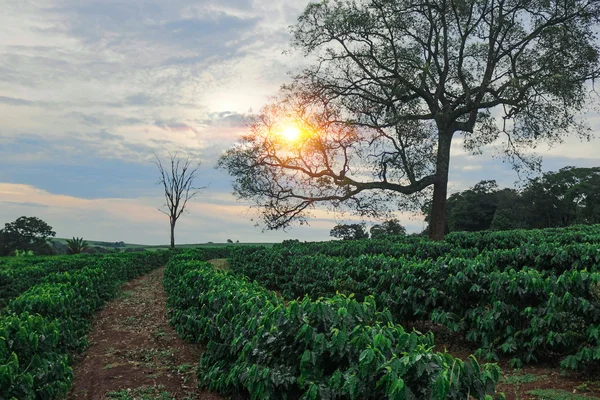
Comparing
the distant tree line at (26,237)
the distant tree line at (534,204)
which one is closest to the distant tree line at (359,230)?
the distant tree line at (534,204)

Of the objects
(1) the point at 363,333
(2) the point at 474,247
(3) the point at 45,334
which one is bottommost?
(3) the point at 45,334

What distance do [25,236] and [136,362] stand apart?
54.0 m

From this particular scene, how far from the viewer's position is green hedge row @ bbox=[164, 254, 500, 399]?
3.50 m

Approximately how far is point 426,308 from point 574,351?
2550 mm

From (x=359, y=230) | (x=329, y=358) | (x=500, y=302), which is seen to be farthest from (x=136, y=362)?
(x=359, y=230)

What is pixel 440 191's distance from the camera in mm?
24000

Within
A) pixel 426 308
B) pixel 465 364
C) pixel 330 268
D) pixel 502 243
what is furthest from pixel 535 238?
pixel 465 364

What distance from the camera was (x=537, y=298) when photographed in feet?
25.6

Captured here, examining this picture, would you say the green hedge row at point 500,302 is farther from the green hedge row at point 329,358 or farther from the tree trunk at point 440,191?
the tree trunk at point 440,191

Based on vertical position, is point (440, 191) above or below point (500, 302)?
above

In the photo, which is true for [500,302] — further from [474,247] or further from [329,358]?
[474,247]

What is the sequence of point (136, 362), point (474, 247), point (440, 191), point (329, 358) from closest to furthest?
point (329, 358), point (136, 362), point (474, 247), point (440, 191)

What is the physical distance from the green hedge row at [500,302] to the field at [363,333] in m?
0.02

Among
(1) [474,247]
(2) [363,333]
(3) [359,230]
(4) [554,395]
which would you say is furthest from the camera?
(3) [359,230]
